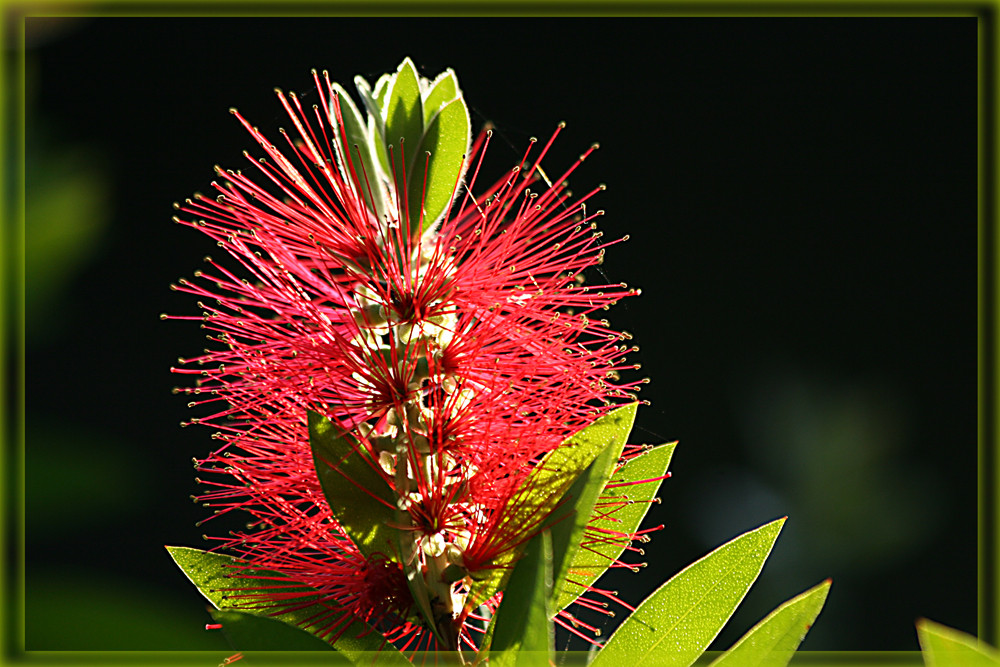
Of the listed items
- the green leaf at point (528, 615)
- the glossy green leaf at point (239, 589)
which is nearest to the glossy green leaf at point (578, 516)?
the green leaf at point (528, 615)

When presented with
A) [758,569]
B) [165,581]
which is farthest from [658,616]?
[165,581]

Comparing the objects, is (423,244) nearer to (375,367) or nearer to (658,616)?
(375,367)

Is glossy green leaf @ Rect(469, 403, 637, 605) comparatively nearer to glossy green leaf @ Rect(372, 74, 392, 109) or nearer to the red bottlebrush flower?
the red bottlebrush flower

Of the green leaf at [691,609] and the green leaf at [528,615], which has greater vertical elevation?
the green leaf at [528,615]

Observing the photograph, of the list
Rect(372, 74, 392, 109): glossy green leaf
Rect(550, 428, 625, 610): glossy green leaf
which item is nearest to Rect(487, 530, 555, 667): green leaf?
Rect(550, 428, 625, 610): glossy green leaf

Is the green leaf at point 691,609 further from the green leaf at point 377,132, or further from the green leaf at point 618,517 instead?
the green leaf at point 377,132

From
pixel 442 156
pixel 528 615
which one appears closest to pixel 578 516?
pixel 528 615

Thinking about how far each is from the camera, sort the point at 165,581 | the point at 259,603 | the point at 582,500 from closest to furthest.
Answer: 1. the point at 582,500
2. the point at 259,603
3. the point at 165,581
